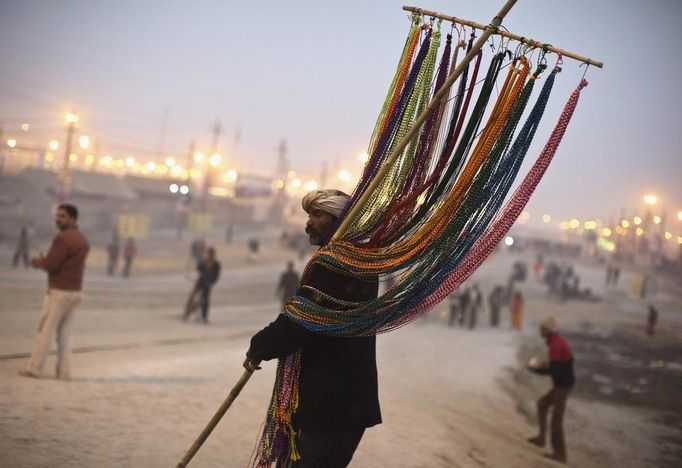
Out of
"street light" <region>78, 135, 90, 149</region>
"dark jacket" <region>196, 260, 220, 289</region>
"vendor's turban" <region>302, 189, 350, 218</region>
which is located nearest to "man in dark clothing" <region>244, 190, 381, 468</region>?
"vendor's turban" <region>302, 189, 350, 218</region>

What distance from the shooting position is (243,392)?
728cm

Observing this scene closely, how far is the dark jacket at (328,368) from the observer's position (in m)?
3.06

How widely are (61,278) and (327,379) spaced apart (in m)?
4.33

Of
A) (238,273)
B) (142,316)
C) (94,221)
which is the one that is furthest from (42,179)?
(142,316)

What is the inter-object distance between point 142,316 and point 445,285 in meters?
13.6

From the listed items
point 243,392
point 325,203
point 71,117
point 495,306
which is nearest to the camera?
point 325,203

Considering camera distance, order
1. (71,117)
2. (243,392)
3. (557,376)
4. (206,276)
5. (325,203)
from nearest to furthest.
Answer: (325,203), (243,392), (557,376), (206,276), (71,117)

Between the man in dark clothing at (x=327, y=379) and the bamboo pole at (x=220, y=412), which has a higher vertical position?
the man in dark clothing at (x=327, y=379)

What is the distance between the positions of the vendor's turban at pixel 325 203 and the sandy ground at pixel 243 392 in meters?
2.41

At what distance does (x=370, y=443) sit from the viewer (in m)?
6.04

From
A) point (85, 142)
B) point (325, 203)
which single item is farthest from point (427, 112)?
point (85, 142)

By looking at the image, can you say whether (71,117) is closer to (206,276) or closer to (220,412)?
(206,276)

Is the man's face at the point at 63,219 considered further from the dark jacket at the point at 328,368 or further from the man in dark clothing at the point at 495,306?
the man in dark clothing at the point at 495,306

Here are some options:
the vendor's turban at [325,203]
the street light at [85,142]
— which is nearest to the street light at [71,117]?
the vendor's turban at [325,203]
